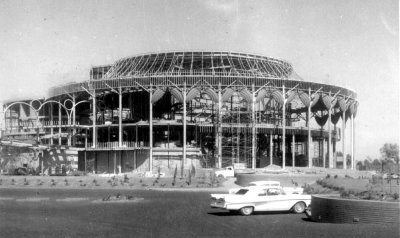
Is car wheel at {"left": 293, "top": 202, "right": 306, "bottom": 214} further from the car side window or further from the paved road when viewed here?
the car side window

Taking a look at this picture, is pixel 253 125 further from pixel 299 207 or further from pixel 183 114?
pixel 299 207

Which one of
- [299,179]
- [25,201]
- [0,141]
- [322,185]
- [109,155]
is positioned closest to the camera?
[25,201]

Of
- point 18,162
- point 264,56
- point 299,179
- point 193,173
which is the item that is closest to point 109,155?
point 18,162

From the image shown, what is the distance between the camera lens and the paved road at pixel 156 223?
24969 mm

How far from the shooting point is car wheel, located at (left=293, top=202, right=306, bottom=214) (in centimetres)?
3406

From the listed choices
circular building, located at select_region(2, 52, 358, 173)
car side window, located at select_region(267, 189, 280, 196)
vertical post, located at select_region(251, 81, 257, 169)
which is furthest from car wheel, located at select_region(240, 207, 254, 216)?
vertical post, located at select_region(251, 81, 257, 169)

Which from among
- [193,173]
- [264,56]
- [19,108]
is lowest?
[193,173]

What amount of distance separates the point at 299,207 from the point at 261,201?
232 cm

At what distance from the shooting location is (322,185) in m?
59.2

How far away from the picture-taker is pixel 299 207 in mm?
34156

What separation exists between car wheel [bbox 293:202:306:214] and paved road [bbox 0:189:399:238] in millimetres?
622

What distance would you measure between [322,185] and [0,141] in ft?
177

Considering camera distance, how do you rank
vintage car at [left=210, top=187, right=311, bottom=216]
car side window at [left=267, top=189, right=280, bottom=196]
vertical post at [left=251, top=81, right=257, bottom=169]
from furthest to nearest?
vertical post at [left=251, top=81, right=257, bottom=169], car side window at [left=267, top=189, right=280, bottom=196], vintage car at [left=210, top=187, right=311, bottom=216]

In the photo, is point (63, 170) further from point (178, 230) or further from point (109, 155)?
point (178, 230)
